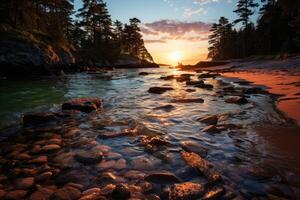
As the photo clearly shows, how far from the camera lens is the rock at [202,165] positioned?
140 inches

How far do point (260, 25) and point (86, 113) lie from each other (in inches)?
1880

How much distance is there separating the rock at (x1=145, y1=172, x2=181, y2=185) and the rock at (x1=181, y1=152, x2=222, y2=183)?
0.43 metres

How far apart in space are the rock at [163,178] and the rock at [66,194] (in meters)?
0.96

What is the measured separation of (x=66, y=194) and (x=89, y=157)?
115 cm

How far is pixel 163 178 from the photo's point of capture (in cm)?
361

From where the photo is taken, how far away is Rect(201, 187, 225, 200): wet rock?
121 inches

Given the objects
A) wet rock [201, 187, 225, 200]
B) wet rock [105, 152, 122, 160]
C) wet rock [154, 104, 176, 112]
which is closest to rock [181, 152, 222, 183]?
wet rock [201, 187, 225, 200]

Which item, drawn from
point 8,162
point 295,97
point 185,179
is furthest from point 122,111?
point 295,97

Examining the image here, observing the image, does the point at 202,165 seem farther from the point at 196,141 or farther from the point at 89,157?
the point at 89,157

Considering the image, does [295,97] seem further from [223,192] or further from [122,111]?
[223,192]

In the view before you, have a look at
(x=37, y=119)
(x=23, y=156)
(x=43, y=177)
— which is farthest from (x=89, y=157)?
(x=37, y=119)

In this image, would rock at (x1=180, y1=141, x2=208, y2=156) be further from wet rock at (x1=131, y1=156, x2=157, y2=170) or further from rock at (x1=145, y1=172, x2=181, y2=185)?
rock at (x1=145, y1=172, x2=181, y2=185)

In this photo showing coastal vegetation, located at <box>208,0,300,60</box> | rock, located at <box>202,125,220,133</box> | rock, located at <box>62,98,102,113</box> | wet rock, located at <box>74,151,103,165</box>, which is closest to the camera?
wet rock, located at <box>74,151,103,165</box>

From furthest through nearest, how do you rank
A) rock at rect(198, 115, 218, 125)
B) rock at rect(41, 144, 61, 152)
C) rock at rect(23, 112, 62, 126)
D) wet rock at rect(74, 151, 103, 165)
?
1. rock at rect(23, 112, 62, 126)
2. rock at rect(198, 115, 218, 125)
3. rock at rect(41, 144, 61, 152)
4. wet rock at rect(74, 151, 103, 165)
